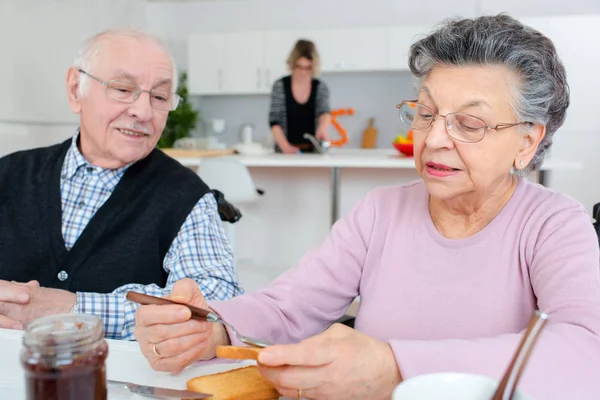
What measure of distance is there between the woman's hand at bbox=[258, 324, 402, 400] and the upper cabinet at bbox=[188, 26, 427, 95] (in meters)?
4.99

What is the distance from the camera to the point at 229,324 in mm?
989

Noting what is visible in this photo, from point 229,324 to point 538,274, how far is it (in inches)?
19.9

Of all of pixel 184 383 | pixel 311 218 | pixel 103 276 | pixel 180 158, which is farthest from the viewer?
pixel 311 218

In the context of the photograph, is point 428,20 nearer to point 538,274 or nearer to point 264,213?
point 264,213

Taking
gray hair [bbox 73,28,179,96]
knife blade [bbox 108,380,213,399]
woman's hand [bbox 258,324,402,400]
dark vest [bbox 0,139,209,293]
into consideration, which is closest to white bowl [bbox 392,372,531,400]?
woman's hand [bbox 258,324,402,400]

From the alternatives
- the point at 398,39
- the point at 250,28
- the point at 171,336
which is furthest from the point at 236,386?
the point at 250,28

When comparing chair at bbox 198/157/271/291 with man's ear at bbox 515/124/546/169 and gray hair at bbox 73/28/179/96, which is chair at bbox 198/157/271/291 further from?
man's ear at bbox 515/124/546/169

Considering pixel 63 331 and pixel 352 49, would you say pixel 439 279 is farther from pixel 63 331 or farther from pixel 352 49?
pixel 352 49

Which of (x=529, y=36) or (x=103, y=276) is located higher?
(x=529, y=36)

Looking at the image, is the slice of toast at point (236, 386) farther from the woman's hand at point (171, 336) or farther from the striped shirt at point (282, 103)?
the striped shirt at point (282, 103)

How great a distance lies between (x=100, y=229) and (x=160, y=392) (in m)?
0.79

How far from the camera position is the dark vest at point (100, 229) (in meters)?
1.47

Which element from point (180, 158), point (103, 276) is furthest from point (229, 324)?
point (180, 158)

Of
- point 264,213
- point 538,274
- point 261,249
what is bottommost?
point 261,249
